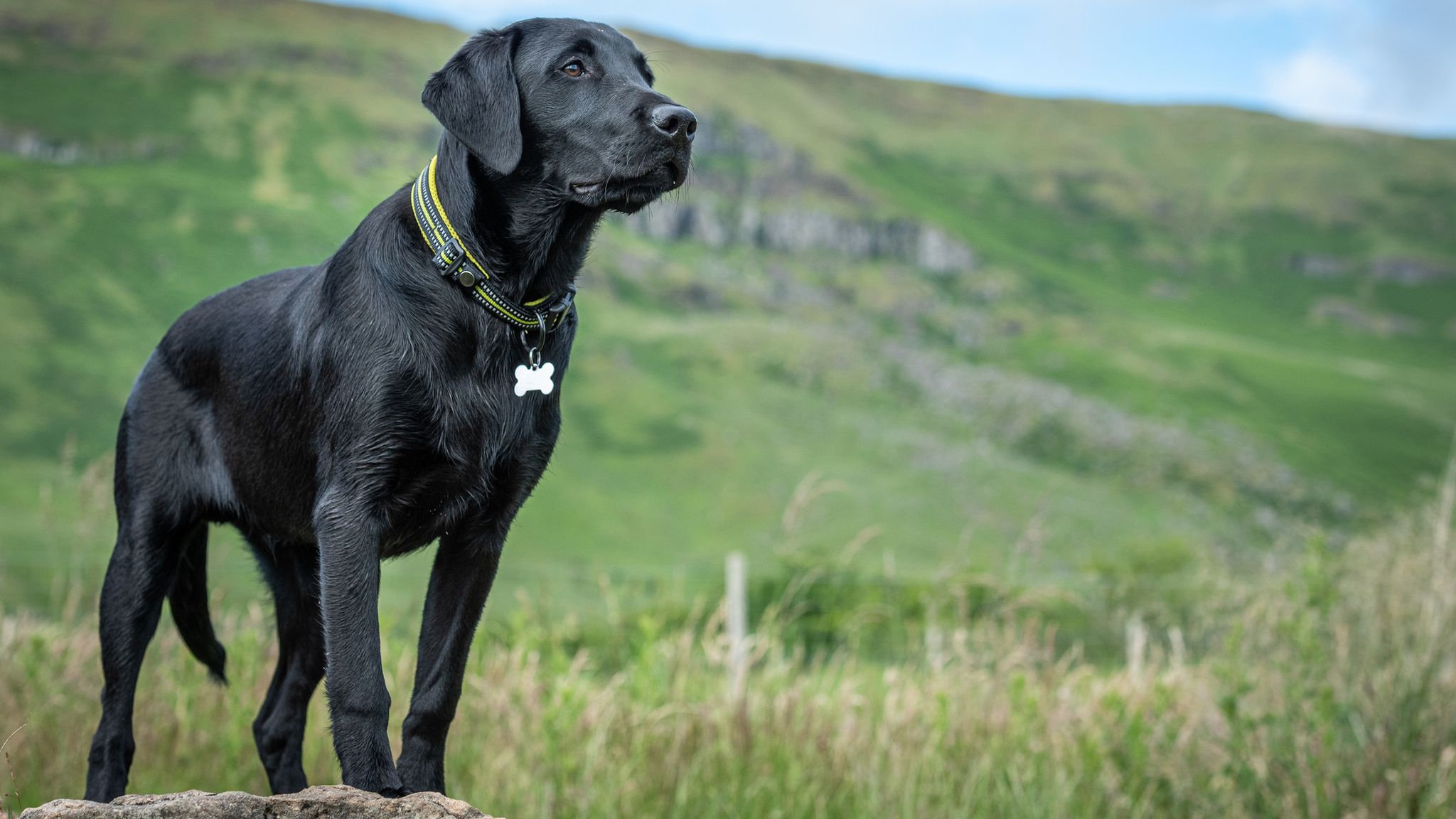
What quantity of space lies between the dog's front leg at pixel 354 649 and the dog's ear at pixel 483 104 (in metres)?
0.90

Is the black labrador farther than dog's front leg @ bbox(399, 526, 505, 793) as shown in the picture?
No

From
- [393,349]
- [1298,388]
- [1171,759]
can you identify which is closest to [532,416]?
[393,349]

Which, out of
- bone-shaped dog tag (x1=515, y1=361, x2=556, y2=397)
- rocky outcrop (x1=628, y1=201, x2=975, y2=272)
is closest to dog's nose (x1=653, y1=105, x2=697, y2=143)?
bone-shaped dog tag (x1=515, y1=361, x2=556, y2=397)

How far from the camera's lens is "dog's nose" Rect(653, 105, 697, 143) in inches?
108

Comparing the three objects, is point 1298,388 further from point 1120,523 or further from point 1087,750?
point 1087,750

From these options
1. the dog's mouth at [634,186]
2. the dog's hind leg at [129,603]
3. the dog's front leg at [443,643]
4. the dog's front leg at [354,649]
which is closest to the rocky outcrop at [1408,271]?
the dog's mouth at [634,186]

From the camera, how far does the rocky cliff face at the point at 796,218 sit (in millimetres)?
66625

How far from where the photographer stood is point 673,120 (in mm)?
2775

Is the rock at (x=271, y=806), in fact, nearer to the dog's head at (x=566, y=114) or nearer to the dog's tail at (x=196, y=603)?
the dog's tail at (x=196, y=603)

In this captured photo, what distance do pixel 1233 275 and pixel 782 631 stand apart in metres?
71.0

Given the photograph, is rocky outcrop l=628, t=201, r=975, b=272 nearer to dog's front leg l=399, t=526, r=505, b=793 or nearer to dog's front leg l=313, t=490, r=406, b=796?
dog's front leg l=399, t=526, r=505, b=793

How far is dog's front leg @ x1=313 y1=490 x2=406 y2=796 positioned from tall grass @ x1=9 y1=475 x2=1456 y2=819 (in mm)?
2139

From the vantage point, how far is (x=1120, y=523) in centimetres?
4881

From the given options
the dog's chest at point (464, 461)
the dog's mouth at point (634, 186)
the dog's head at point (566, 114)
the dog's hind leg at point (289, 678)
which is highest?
the dog's head at point (566, 114)
